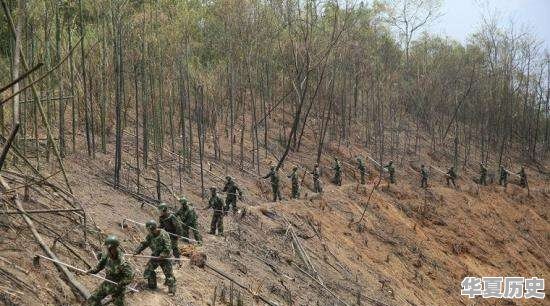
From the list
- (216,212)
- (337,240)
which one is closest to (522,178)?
(337,240)

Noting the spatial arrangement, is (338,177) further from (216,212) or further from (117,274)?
(117,274)

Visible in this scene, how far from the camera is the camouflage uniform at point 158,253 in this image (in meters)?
7.10

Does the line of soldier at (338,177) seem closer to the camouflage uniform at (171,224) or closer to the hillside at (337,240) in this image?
the hillside at (337,240)

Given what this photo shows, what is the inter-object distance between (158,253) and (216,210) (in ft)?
12.6

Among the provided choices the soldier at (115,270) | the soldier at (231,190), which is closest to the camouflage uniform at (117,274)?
the soldier at (115,270)

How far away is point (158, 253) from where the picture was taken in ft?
23.3

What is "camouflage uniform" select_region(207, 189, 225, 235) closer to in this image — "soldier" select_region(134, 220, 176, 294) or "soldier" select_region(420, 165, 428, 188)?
"soldier" select_region(134, 220, 176, 294)

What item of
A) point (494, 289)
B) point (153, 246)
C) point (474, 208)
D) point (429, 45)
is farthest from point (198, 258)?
point (429, 45)

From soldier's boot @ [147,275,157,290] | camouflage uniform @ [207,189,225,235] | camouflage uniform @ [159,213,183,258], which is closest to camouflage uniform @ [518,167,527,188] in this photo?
camouflage uniform @ [207,189,225,235]

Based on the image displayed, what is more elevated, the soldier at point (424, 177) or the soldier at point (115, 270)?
the soldier at point (115, 270)

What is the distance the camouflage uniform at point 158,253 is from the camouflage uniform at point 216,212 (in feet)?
11.9

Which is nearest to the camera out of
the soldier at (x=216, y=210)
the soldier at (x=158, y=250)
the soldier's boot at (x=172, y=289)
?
the soldier at (x=158, y=250)

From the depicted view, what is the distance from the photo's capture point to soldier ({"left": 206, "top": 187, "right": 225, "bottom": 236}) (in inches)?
428

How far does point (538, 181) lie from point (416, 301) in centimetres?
2009
